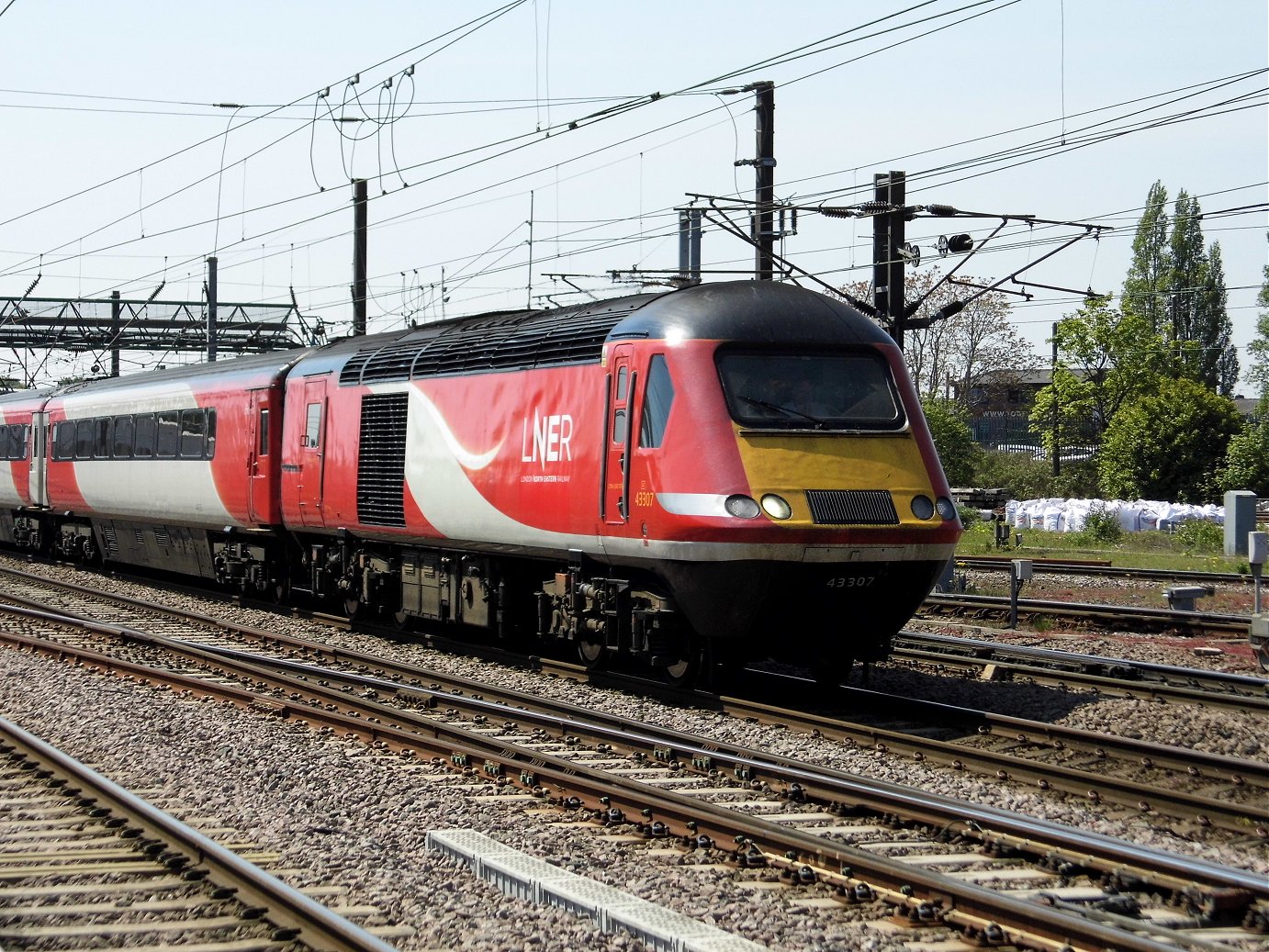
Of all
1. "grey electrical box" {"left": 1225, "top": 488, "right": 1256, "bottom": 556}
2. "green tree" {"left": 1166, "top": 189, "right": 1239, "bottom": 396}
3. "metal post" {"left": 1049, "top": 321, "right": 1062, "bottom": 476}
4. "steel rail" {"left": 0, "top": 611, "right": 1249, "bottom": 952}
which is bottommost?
"steel rail" {"left": 0, "top": 611, "right": 1249, "bottom": 952}

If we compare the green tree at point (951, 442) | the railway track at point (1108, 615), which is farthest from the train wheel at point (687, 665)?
the green tree at point (951, 442)

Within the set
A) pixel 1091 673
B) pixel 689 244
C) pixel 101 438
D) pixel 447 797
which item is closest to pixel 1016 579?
pixel 1091 673

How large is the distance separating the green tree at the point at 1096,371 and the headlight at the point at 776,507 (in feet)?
162

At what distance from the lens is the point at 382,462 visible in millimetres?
16078

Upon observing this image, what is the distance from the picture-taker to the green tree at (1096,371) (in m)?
58.3

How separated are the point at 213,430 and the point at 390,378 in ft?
18.7

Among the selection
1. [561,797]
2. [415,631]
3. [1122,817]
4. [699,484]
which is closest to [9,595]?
[415,631]

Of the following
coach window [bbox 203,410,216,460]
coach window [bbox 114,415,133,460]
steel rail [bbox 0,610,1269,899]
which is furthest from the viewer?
coach window [bbox 114,415,133,460]

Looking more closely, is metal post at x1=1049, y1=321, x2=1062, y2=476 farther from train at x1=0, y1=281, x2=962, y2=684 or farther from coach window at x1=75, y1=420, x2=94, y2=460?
train at x1=0, y1=281, x2=962, y2=684

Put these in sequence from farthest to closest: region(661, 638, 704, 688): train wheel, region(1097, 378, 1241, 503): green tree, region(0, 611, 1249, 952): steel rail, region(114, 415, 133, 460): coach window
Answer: region(1097, 378, 1241, 503): green tree, region(114, 415, 133, 460): coach window, region(661, 638, 704, 688): train wheel, region(0, 611, 1249, 952): steel rail

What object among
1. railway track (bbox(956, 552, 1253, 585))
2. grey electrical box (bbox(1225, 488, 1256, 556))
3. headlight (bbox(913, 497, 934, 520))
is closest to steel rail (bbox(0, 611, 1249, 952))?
headlight (bbox(913, 497, 934, 520))

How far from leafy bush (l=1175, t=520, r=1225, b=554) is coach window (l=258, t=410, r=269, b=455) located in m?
22.5

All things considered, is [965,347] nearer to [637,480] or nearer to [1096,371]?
[1096,371]

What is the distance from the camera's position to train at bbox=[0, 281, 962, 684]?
36.7 ft
